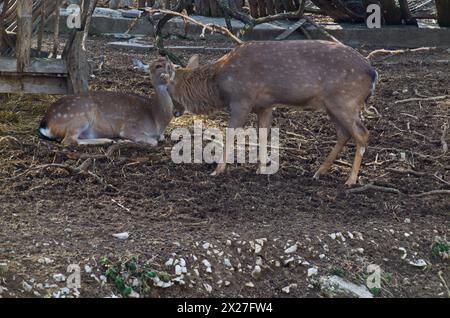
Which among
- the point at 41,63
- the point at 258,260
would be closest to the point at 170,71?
the point at 41,63

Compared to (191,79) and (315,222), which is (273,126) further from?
(315,222)

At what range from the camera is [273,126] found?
958cm

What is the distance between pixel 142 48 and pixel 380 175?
5.77 meters

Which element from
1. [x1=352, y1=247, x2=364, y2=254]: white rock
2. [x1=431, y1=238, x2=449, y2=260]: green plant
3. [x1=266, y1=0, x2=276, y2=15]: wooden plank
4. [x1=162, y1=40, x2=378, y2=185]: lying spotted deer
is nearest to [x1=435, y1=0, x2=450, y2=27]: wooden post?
[x1=266, y1=0, x2=276, y2=15]: wooden plank

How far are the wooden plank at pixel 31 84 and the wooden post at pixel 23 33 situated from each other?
158 mm

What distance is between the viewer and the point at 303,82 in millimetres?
8141

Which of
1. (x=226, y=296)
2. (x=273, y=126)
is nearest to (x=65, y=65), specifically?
(x=273, y=126)

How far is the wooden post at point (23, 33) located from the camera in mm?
8781

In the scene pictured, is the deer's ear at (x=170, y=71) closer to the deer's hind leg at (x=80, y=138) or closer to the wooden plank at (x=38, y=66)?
the deer's hind leg at (x=80, y=138)

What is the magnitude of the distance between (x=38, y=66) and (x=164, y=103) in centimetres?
125

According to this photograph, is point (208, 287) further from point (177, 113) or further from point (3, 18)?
point (3, 18)

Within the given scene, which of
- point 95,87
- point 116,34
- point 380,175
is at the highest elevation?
point 380,175

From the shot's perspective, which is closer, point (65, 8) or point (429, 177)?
point (429, 177)

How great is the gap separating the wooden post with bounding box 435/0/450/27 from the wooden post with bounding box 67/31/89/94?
674 cm
